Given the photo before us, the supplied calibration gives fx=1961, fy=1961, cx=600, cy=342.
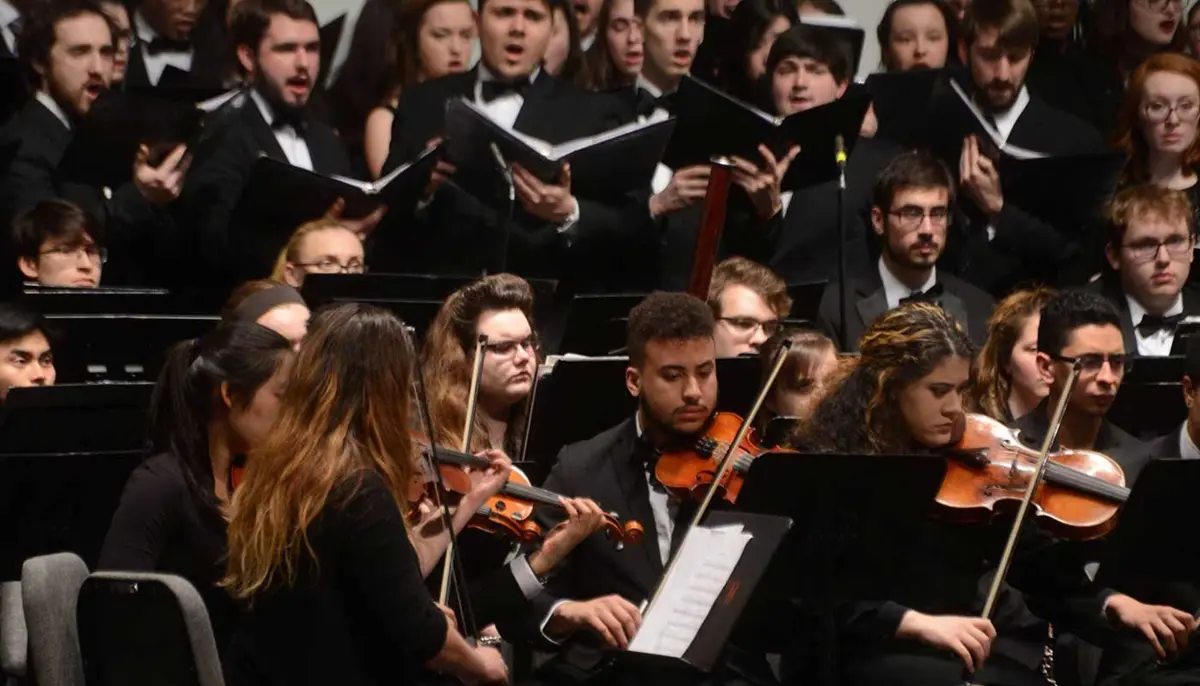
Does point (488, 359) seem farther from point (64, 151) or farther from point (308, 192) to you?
point (64, 151)

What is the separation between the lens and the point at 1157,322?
5.23 metres

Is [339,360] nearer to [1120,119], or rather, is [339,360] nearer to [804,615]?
[804,615]

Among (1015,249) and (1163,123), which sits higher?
(1163,123)

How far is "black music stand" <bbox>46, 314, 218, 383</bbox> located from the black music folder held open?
30.4 inches

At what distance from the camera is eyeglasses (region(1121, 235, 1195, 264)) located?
5191 millimetres

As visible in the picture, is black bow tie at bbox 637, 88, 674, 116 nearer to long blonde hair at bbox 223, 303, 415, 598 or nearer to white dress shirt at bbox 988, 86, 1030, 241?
white dress shirt at bbox 988, 86, 1030, 241

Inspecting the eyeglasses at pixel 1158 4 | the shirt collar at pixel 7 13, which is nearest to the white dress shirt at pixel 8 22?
the shirt collar at pixel 7 13

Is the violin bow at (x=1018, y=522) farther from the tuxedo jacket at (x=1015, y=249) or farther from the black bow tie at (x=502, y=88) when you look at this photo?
the black bow tie at (x=502, y=88)

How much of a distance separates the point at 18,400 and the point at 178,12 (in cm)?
259

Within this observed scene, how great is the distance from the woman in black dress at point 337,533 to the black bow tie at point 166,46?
3296mm

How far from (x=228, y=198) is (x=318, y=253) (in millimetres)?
531

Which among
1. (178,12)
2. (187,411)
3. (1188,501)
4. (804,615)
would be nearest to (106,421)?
(187,411)

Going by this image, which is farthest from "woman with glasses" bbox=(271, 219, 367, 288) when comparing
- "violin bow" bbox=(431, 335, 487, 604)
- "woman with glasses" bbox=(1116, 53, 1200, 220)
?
"woman with glasses" bbox=(1116, 53, 1200, 220)

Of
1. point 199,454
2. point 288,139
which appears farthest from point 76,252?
point 199,454
